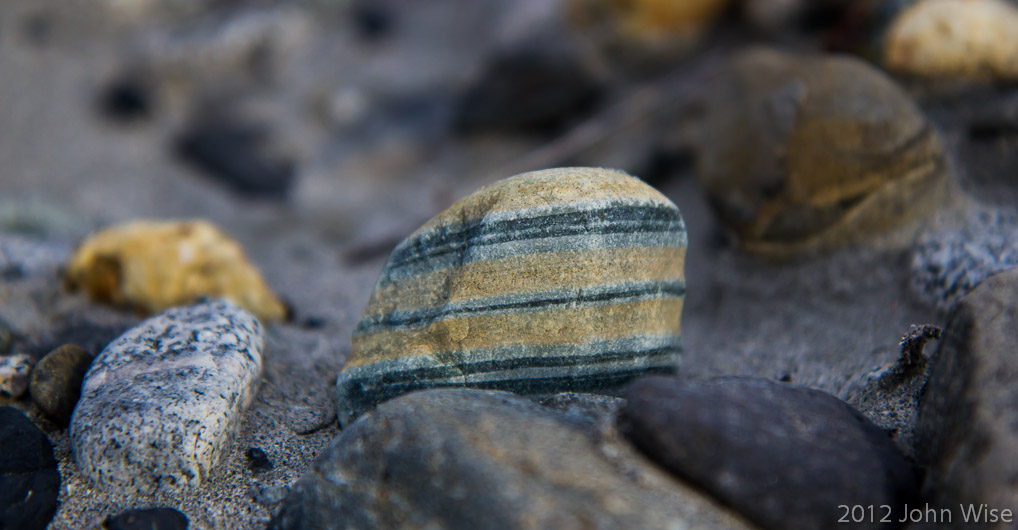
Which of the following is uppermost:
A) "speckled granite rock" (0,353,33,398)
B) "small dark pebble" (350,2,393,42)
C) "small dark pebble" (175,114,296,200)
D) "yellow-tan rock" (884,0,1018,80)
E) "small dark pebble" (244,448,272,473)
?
"small dark pebble" (350,2,393,42)

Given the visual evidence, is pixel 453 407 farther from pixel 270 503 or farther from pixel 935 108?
pixel 935 108

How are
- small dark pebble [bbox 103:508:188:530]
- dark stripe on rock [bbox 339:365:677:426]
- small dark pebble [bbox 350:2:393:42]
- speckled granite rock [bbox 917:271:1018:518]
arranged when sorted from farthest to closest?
small dark pebble [bbox 350:2:393:42] < dark stripe on rock [bbox 339:365:677:426] < small dark pebble [bbox 103:508:188:530] < speckled granite rock [bbox 917:271:1018:518]

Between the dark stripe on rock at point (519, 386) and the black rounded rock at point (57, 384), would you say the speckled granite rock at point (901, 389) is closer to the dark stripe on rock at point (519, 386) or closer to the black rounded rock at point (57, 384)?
the dark stripe on rock at point (519, 386)

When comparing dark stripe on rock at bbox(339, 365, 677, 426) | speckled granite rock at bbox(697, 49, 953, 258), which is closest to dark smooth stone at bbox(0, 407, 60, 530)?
dark stripe on rock at bbox(339, 365, 677, 426)

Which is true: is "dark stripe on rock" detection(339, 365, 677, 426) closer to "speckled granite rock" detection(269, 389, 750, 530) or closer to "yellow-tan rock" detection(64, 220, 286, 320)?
"speckled granite rock" detection(269, 389, 750, 530)

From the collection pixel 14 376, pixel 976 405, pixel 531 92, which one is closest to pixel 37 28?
pixel 531 92

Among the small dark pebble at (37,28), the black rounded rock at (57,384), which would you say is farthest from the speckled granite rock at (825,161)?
the small dark pebble at (37,28)

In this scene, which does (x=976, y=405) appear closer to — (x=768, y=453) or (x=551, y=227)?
(x=768, y=453)
